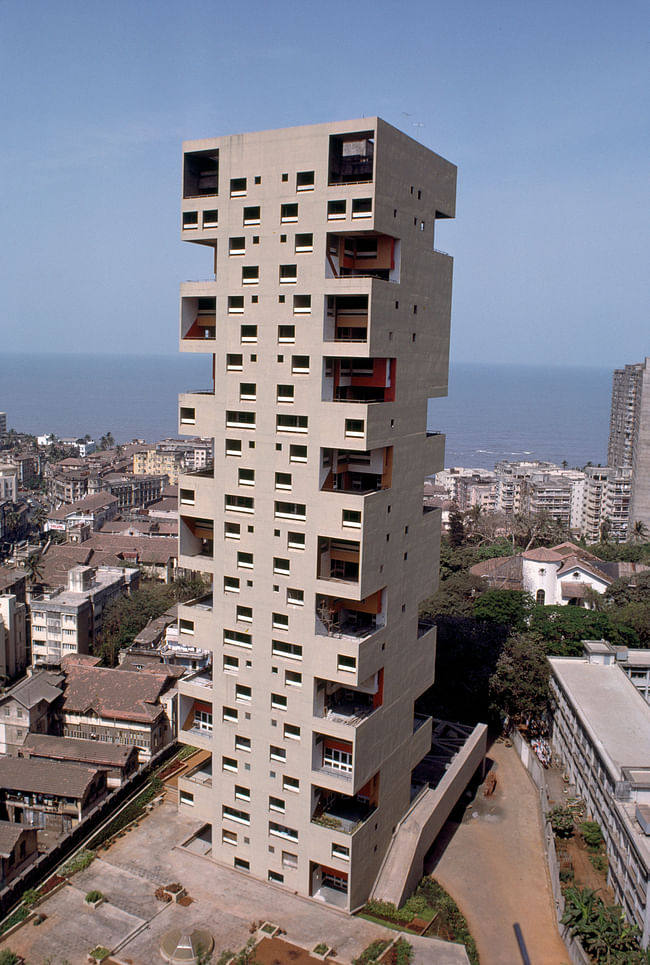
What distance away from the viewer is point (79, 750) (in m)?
28.9

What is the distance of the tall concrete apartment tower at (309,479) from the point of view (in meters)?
18.3

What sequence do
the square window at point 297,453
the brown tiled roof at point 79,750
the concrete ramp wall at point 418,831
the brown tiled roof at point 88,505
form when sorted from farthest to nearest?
the brown tiled roof at point 88,505, the brown tiled roof at point 79,750, the concrete ramp wall at point 418,831, the square window at point 297,453

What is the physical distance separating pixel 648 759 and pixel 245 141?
69.0 feet

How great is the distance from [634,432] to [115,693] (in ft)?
213

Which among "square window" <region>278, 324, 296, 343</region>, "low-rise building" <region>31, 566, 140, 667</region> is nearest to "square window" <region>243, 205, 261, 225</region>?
"square window" <region>278, 324, 296, 343</region>

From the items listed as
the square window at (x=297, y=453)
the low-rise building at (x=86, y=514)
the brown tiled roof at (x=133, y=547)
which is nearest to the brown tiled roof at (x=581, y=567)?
the brown tiled roof at (x=133, y=547)

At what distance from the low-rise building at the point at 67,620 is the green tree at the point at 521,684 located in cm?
2149

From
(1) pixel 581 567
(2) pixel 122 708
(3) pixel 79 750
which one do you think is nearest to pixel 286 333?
(3) pixel 79 750

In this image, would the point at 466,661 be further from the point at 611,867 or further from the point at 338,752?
the point at 338,752

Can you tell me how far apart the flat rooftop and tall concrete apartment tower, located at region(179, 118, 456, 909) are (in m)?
7.84

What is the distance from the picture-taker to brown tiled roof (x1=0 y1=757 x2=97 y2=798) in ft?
86.9

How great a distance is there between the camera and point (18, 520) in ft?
232

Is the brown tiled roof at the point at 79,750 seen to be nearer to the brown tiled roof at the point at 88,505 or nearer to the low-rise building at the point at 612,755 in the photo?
the low-rise building at the point at 612,755

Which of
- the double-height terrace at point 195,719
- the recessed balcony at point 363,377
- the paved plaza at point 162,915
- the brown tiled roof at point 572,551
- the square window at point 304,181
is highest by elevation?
the square window at point 304,181
